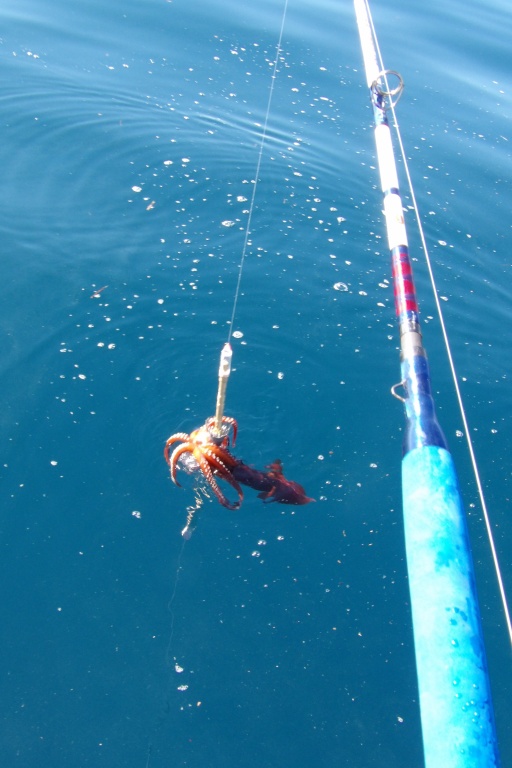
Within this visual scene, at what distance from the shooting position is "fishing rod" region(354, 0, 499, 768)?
171 centimetres

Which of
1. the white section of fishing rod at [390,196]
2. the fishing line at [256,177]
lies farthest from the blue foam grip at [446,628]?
the fishing line at [256,177]

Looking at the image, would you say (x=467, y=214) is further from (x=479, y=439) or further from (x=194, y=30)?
(x=194, y=30)

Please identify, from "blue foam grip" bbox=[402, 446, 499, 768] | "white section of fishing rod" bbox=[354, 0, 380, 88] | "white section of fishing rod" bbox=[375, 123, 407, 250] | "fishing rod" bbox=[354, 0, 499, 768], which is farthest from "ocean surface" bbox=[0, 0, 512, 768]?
"blue foam grip" bbox=[402, 446, 499, 768]

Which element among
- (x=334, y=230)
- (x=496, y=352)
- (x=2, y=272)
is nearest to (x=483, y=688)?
(x=496, y=352)

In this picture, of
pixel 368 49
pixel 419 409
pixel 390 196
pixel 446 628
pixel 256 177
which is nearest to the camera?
pixel 446 628

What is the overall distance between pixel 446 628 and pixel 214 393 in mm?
3520

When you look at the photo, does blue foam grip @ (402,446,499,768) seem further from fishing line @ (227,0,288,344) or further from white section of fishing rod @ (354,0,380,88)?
white section of fishing rod @ (354,0,380,88)

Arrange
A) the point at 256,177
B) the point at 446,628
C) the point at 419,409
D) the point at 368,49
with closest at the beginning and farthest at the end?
1. the point at 446,628
2. the point at 419,409
3. the point at 368,49
4. the point at 256,177

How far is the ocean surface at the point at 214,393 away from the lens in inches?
149

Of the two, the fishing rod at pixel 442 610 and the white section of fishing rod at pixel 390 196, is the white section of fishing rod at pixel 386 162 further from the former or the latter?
the fishing rod at pixel 442 610

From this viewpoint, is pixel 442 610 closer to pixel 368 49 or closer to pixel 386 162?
pixel 386 162

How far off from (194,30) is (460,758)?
11.2 metres

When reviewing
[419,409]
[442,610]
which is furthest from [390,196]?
[442,610]

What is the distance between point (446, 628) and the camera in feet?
6.26
